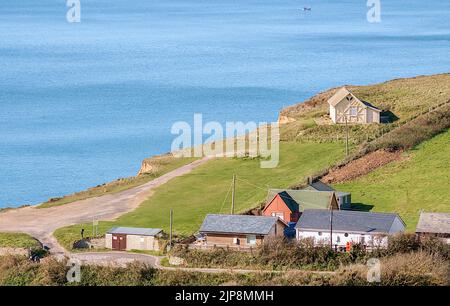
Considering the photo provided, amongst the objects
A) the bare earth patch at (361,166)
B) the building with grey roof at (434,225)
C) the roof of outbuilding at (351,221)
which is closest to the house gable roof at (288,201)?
the roof of outbuilding at (351,221)

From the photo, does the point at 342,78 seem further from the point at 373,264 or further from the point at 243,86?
the point at 373,264

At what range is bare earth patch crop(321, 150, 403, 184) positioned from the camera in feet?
220

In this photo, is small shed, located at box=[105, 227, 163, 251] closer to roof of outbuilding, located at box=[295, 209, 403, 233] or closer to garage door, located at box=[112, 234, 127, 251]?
garage door, located at box=[112, 234, 127, 251]

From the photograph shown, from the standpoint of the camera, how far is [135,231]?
A: 185ft

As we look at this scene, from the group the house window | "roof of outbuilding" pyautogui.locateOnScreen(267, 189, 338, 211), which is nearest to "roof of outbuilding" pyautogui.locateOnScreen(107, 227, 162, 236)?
the house window

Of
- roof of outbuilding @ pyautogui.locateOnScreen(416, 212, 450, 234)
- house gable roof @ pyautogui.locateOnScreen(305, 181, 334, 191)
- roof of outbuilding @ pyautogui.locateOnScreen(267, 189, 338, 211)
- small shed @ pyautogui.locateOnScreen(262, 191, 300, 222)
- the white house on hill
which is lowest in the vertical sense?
roof of outbuilding @ pyautogui.locateOnScreen(416, 212, 450, 234)

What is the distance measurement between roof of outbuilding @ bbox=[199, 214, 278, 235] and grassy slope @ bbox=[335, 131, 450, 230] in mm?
7528

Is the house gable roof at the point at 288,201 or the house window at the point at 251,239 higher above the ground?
the house gable roof at the point at 288,201

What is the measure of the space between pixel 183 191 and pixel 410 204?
15863 mm

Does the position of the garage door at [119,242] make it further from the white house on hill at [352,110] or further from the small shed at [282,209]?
the white house on hill at [352,110]

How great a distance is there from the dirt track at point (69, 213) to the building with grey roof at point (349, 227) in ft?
45.2

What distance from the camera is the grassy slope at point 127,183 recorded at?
7175 cm

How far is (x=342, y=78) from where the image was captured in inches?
6334

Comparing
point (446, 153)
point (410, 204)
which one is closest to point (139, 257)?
point (410, 204)
